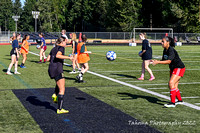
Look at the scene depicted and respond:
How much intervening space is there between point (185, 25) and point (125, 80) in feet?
197

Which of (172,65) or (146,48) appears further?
(146,48)

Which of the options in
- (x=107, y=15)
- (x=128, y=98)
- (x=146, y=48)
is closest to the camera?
(x=128, y=98)

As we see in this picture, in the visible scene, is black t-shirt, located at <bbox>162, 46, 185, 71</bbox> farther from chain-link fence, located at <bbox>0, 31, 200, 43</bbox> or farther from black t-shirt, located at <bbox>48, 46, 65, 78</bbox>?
chain-link fence, located at <bbox>0, 31, 200, 43</bbox>

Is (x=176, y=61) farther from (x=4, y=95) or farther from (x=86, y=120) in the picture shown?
(x=4, y=95)

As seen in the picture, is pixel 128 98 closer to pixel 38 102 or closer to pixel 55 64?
pixel 38 102

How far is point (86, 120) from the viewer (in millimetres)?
6887

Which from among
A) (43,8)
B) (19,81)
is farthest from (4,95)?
(43,8)

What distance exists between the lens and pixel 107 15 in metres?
89.2

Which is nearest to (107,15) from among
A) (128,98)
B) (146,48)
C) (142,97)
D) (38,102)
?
(146,48)

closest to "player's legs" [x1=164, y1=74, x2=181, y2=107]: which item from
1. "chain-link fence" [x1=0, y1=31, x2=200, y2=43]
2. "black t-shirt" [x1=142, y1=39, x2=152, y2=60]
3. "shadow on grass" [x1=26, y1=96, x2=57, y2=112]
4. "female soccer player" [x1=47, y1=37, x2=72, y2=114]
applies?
"female soccer player" [x1=47, y1=37, x2=72, y2=114]

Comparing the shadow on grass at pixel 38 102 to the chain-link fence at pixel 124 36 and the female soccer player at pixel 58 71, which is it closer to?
the female soccer player at pixel 58 71

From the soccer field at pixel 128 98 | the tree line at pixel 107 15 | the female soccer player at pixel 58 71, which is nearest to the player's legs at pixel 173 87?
the soccer field at pixel 128 98

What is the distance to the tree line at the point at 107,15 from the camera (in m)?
70.2

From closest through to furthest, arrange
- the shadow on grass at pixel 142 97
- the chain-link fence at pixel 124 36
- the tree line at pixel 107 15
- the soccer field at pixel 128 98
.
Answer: the soccer field at pixel 128 98 → the shadow on grass at pixel 142 97 → the chain-link fence at pixel 124 36 → the tree line at pixel 107 15
